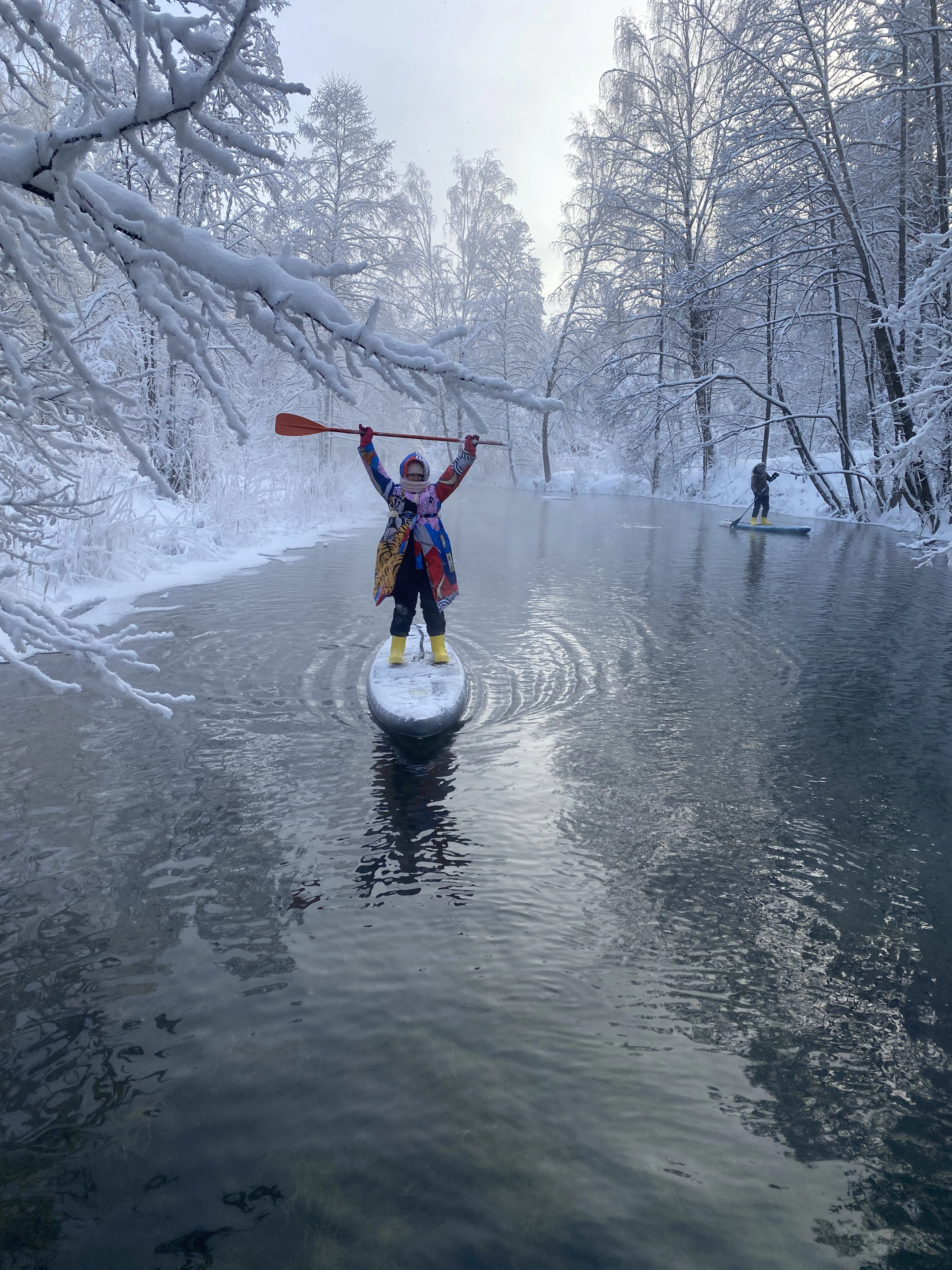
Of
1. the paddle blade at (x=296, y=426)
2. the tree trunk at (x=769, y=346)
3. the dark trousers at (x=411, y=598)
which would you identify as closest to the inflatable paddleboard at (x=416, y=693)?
the dark trousers at (x=411, y=598)

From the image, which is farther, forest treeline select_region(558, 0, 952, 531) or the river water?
forest treeline select_region(558, 0, 952, 531)

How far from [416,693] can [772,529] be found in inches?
559

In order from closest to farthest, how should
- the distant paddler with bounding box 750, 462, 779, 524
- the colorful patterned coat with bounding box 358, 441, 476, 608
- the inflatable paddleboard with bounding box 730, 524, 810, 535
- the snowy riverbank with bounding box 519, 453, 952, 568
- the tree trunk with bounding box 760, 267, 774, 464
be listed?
1. the colorful patterned coat with bounding box 358, 441, 476, 608
2. the inflatable paddleboard with bounding box 730, 524, 810, 535
3. the distant paddler with bounding box 750, 462, 779, 524
4. the snowy riverbank with bounding box 519, 453, 952, 568
5. the tree trunk with bounding box 760, 267, 774, 464

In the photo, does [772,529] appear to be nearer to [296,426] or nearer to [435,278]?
[296,426]

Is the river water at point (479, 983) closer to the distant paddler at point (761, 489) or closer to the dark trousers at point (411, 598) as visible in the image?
the dark trousers at point (411, 598)

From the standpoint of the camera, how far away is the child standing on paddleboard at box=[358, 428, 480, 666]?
20.4 feet

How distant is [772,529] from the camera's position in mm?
17750

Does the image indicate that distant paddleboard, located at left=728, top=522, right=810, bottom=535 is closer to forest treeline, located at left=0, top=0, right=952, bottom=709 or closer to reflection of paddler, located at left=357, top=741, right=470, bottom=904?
forest treeline, located at left=0, top=0, right=952, bottom=709

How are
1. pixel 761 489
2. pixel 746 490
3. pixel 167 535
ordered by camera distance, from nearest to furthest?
pixel 167 535 → pixel 761 489 → pixel 746 490

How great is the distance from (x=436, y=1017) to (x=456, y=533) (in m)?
15.2

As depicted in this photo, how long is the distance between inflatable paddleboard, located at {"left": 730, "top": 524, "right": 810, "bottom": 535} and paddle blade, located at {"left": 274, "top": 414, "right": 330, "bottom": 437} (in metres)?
14.7

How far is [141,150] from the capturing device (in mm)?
2234

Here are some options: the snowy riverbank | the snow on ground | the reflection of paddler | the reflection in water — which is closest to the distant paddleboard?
the reflection in water

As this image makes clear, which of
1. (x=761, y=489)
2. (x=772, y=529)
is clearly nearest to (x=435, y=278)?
(x=761, y=489)
